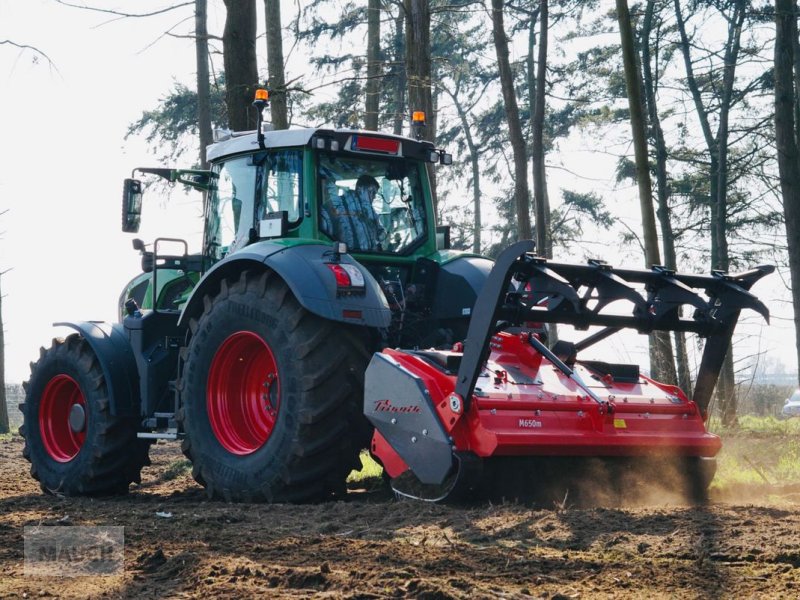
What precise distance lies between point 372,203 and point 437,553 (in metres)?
3.85

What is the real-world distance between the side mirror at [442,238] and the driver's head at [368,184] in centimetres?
72

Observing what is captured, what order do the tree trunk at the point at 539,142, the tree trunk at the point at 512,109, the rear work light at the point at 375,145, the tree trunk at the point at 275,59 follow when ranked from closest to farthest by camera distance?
1. the rear work light at the point at 375,145
2. the tree trunk at the point at 275,59
3. the tree trunk at the point at 512,109
4. the tree trunk at the point at 539,142

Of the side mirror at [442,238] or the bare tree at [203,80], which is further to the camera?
the bare tree at [203,80]

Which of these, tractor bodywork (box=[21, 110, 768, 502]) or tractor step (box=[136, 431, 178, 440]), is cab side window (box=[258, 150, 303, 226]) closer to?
tractor bodywork (box=[21, 110, 768, 502])

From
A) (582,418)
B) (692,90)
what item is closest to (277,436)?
(582,418)

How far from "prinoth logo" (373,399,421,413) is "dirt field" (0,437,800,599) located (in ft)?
1.94

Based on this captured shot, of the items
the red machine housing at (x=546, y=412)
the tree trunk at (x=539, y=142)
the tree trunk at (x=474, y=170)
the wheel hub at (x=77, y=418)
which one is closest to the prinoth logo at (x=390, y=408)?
the red machine housing at (x=546, y=412)

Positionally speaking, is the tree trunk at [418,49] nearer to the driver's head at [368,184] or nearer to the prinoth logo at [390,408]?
the driver's head at [368,184]

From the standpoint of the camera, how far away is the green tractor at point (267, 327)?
22.7 feet

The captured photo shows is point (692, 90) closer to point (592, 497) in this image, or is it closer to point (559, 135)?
point (559, 135)

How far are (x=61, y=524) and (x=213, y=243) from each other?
299 centimetres

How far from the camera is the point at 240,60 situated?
12156 millimetres

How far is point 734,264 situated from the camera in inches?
880

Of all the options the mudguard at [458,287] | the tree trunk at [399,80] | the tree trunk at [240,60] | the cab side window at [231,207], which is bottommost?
the mudguard at [458,287]
